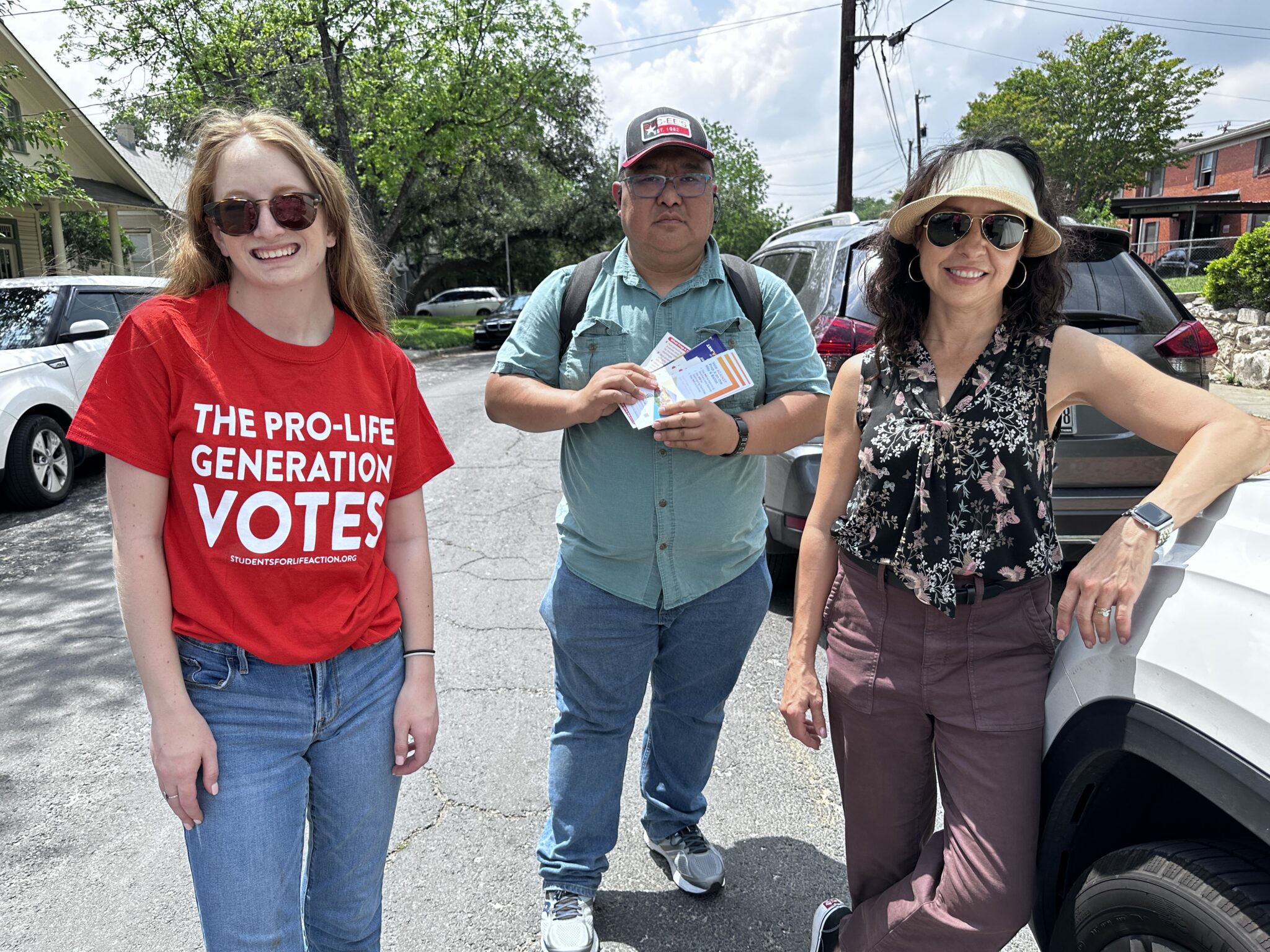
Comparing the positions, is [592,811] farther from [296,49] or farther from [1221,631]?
[296,49]

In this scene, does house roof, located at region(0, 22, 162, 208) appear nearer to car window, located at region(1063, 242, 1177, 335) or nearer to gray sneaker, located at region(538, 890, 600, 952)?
car window, located at region(1063, 242, 1177, 335)

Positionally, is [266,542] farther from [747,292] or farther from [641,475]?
[747,292]

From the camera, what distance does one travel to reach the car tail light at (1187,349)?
4.04 meters

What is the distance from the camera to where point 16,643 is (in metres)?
4.41

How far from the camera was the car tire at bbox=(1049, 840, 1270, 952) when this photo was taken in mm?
1314

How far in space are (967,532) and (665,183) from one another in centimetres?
113

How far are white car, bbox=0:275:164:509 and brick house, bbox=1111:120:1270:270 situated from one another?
2972 cm

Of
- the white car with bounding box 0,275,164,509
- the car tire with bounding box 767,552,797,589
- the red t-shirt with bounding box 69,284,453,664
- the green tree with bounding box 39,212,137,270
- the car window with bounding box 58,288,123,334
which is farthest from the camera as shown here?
the green tree with bounding box 39,212,137,270

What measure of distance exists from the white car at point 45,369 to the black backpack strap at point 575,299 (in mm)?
5902

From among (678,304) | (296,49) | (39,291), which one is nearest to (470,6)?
(296,49)

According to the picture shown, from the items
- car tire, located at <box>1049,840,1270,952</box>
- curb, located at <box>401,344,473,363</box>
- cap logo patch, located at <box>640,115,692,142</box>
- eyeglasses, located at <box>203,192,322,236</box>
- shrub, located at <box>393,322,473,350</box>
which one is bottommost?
curb, located at <box>401,344,473,363</box>

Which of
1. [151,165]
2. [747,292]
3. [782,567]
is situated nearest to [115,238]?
[151,165]

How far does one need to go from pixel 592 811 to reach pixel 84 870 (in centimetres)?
161

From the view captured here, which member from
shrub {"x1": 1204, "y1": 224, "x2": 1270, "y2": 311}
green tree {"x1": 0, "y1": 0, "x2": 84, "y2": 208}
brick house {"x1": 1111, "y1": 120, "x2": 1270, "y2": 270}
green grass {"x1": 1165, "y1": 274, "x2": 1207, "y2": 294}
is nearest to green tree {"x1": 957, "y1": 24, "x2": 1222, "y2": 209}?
brick house {"x1": 1111, "y1": 120, "x2": 1270, "y2": 270}
